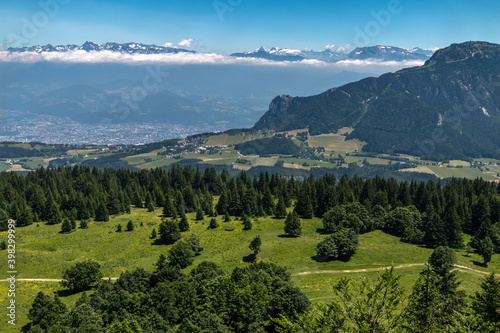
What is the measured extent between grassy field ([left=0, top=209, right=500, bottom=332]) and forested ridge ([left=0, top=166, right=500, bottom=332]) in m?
4.48

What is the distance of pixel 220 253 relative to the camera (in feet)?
289

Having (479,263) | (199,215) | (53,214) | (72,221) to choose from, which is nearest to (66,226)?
(72,221)

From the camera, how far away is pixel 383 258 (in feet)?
264

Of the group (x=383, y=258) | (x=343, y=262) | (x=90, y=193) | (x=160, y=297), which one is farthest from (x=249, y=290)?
(x=90, y=193)

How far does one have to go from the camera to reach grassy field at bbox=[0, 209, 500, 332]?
68.8 meters

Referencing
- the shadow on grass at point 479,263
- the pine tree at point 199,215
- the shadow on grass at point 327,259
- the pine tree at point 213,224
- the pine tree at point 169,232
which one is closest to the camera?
the shadow on grass at point 479,263

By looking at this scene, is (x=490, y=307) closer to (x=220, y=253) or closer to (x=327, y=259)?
(x=327, y=259)

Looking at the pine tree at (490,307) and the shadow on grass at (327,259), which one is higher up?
the pine tree at (490,307)

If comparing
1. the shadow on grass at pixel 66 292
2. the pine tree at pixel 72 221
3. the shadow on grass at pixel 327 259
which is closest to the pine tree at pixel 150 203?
the pine tree at pixel 72 221

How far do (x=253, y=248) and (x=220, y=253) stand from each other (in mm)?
10269

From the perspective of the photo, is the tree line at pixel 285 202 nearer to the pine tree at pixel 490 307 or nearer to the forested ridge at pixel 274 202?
the forested ridge at pixel 274 202

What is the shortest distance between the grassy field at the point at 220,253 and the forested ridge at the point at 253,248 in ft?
14.7

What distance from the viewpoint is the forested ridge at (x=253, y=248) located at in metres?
27.6

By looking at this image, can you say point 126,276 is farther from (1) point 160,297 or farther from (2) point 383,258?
(2) point 383,258
